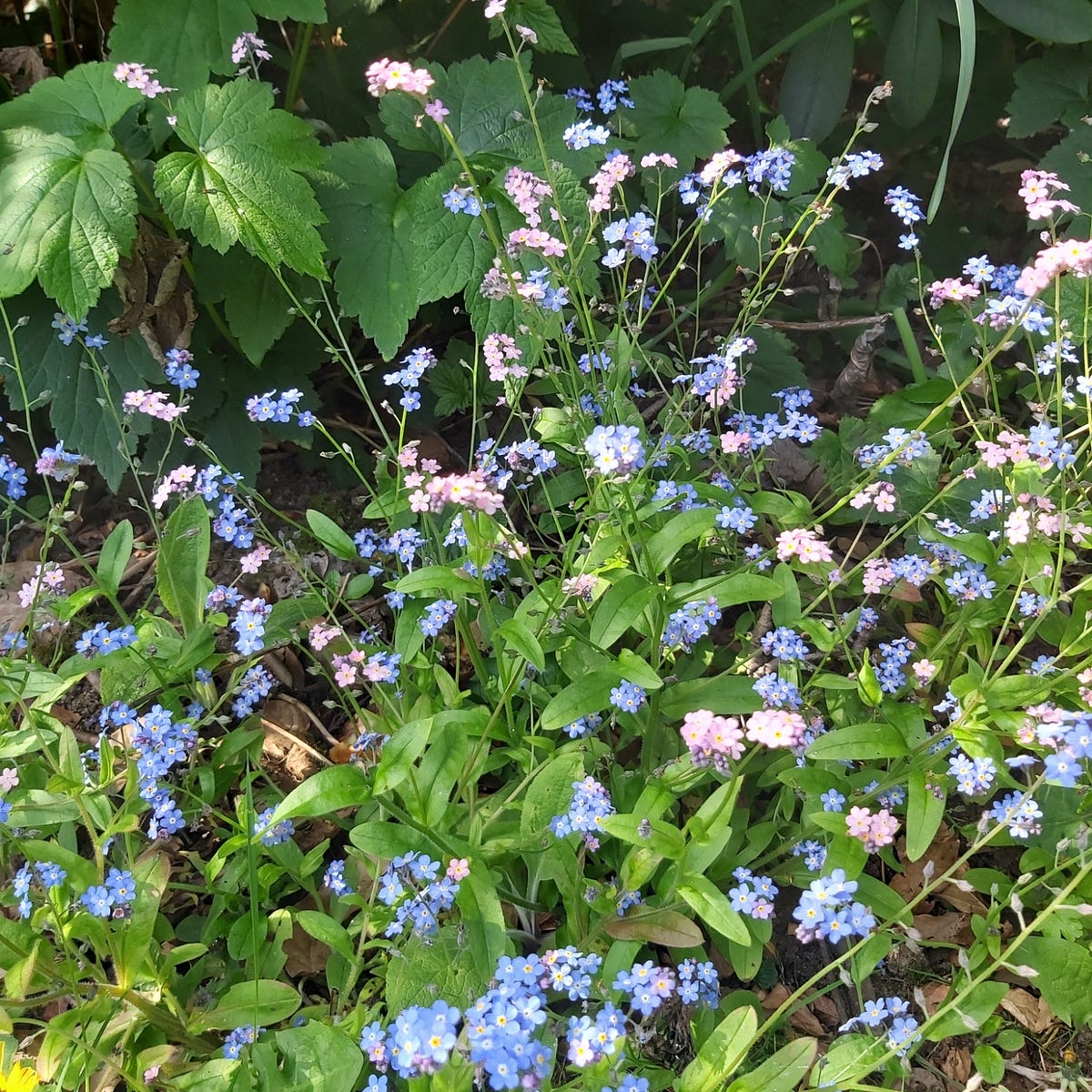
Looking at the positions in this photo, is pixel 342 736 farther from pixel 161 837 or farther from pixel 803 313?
pixel 803 313

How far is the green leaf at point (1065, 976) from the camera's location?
1.99m

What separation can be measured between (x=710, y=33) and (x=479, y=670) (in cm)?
283

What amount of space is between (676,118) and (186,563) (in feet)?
6.61

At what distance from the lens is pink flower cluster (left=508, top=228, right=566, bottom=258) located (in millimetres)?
1988

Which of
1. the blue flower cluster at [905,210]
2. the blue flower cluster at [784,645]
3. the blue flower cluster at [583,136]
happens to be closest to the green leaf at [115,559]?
the blue flower cluster at [583,136]

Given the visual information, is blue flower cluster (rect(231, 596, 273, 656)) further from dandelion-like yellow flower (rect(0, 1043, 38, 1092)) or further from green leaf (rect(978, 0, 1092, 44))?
green leaf (rect(978, 0, 1092, 44))

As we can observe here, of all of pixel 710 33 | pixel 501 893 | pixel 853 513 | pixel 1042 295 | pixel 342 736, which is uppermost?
pixel 710 33

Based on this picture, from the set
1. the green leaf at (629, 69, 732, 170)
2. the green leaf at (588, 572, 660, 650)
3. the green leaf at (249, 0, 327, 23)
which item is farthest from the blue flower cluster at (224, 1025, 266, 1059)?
the green leaf at (629, 69, 732, 170)

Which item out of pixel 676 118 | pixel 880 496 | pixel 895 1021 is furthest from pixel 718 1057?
pixel 676 118

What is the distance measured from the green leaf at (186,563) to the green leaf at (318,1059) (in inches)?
40.2

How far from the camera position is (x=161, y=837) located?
2133mm

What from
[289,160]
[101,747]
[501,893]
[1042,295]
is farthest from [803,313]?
[101,747]

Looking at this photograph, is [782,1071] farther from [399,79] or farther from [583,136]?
[583,136]

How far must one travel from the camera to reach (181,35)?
262 centimetres
